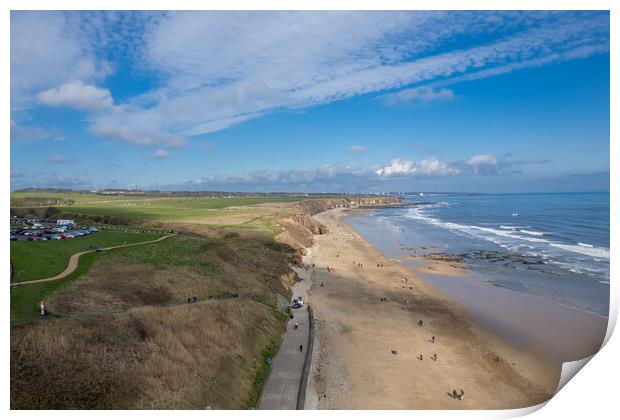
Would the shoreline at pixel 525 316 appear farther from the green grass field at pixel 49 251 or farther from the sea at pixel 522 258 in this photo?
the green grass field at pixel 49 251

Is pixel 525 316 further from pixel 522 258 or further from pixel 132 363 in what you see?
pixel 132 363

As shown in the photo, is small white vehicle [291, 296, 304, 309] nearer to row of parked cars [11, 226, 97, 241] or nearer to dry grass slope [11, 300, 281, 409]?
dry grass slope [11, 300, 281, 409]

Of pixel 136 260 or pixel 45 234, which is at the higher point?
pixel 45 234

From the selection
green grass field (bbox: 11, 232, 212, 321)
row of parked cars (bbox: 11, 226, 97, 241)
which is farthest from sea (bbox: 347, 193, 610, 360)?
row of parked cars (bbox: 11, 226, 97, 241)

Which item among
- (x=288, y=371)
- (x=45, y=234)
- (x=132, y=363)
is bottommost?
(x=288, y=371)

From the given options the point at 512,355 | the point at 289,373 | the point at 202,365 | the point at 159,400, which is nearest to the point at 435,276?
the point at 512,355

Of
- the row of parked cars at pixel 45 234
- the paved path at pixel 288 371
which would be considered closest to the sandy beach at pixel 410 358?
the paved path at pixel 288 371

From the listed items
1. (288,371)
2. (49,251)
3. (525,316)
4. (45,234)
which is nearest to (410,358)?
(288,371)
